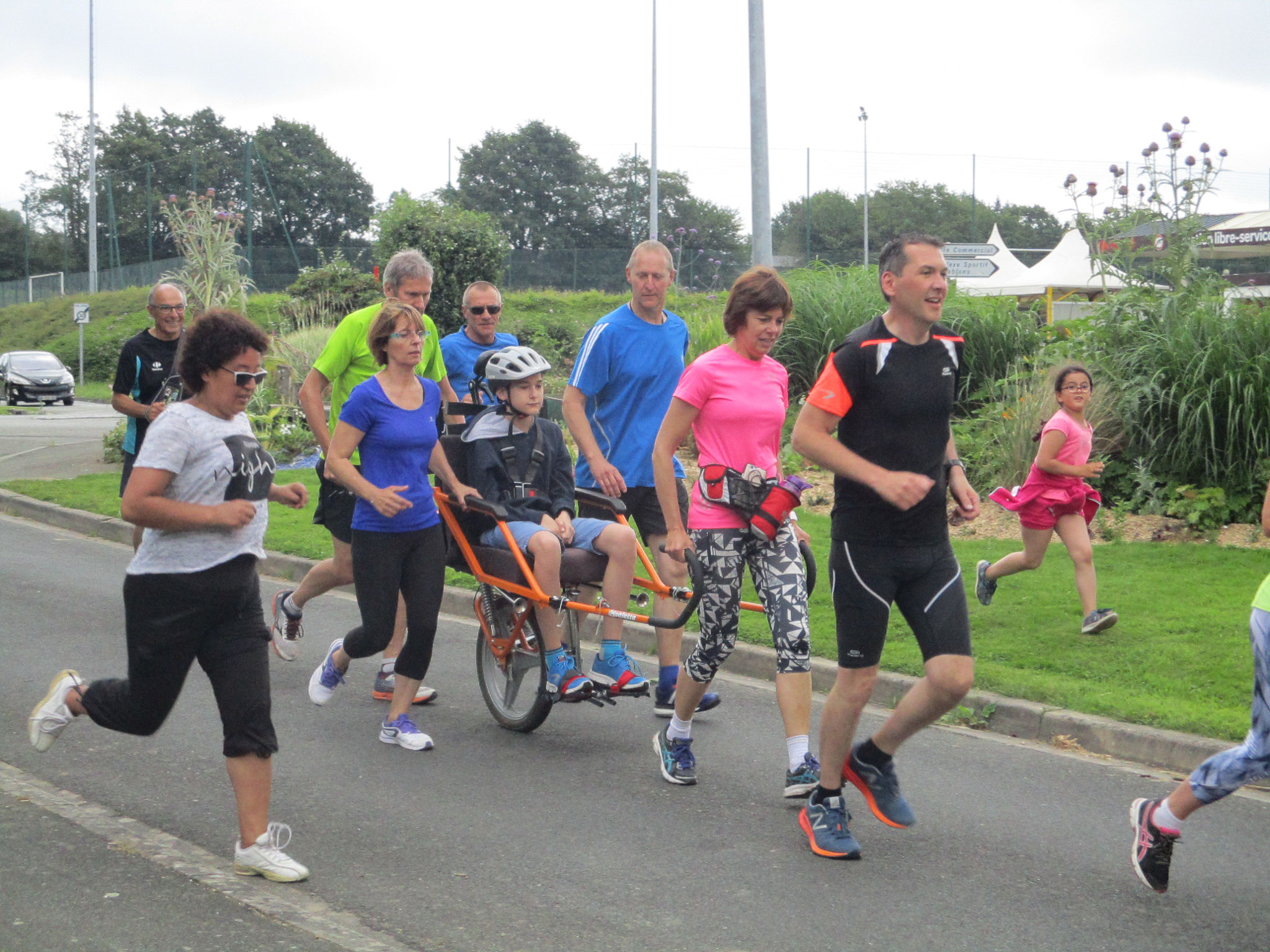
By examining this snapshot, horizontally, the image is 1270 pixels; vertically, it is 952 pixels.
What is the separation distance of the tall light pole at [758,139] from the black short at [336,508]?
698 centimetres

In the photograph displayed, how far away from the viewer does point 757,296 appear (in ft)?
17.6

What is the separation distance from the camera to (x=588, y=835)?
4.95 meters

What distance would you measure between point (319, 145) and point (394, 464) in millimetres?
80232

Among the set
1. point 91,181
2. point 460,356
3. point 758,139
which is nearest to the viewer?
point 460,356

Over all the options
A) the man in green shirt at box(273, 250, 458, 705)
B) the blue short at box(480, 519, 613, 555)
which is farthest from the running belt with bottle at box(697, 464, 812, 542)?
the man in green shirt at box(273, 250, 458, 705)

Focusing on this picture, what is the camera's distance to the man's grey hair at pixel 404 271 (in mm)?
6543

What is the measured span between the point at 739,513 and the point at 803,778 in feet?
3.53

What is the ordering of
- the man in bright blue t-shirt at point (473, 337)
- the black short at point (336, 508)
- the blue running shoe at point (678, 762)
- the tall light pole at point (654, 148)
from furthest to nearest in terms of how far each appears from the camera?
the tall light pole at point (654, 148) → the man in bright blue t-shirt at point (473, 337) → the black short at point (336, 508) → the blue running shoe at point (678, 762)

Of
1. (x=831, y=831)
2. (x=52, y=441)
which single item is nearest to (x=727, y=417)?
(x=831, y=831)

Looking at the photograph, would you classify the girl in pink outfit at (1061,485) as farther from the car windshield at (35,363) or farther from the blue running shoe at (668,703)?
the car windshield at (35,363)

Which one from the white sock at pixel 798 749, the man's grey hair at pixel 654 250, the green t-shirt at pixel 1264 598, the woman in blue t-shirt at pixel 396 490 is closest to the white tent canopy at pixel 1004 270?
the man's grey hair at pixel 654 250

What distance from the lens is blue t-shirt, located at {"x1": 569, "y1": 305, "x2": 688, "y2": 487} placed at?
Answer: 6453 mm

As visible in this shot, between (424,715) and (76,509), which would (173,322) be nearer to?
(424,715)

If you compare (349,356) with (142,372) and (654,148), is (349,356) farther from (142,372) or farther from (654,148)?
(654,148)
